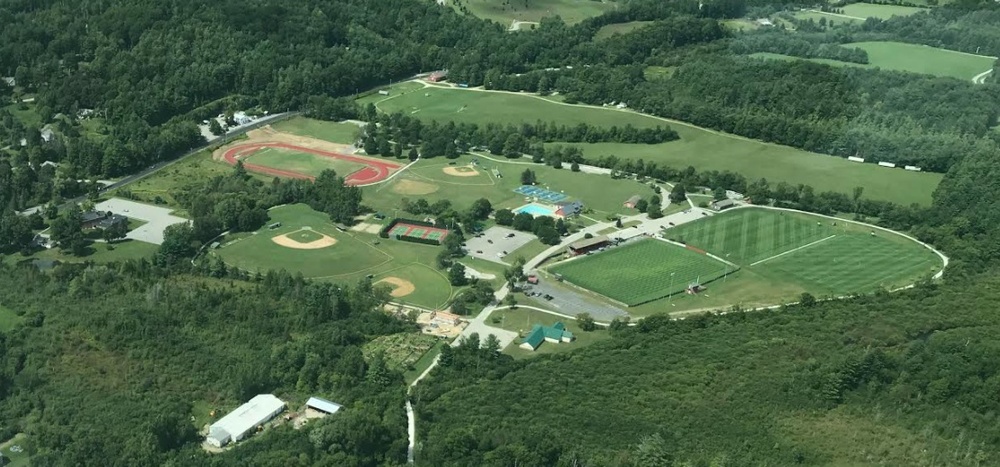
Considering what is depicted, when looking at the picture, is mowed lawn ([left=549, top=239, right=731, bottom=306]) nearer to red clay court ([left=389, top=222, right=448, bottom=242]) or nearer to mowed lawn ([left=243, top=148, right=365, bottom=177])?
red clay court ([left=389, top=222, right=448, bottom=242])

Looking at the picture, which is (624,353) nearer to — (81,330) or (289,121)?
(81,330)

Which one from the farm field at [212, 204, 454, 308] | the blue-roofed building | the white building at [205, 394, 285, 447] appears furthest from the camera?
the farm field at [212, 204, 454, 308]

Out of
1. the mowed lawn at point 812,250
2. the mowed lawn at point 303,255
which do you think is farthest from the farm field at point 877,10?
the mowed lawn at point 303,255

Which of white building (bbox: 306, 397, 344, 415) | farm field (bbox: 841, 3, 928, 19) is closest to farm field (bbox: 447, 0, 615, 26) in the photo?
farm field (bbox: 841, 3, 928, 19)

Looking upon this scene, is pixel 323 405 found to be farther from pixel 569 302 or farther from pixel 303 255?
pixel 303 255

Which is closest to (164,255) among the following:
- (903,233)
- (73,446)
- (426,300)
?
(426,300)

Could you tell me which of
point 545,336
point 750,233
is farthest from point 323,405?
point 750,233

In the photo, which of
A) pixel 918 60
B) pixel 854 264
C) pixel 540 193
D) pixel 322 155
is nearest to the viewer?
pixel 854 264
